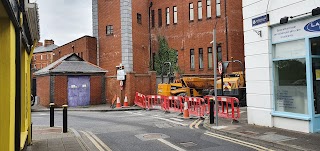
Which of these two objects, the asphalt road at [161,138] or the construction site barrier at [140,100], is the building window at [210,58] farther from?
the asphalt road at [161,138]

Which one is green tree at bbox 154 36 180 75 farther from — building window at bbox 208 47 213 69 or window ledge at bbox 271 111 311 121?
window ledge at bbox 271 111 311 121

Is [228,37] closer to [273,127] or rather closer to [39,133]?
[273,127]

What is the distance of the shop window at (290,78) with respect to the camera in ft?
30.3

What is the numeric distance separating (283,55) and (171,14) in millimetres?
23293

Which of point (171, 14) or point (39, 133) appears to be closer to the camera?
point (39, 133)

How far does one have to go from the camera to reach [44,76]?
78.4ft

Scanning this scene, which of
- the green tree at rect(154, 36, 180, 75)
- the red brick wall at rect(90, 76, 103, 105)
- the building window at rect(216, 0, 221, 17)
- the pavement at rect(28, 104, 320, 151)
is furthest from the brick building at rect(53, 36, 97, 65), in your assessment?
the pavement at rect(28, 104, 320, 151)

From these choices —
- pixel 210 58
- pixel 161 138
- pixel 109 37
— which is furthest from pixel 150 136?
pixel 109 37

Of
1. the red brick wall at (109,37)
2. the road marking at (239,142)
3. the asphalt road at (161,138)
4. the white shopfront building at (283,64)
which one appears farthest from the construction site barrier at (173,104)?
the red brick wall at (109,37)

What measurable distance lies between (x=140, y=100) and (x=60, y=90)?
667cm

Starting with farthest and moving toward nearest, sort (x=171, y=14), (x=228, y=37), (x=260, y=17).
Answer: (x=171, y=14), (x=228, y=37), (x=260, y=17)

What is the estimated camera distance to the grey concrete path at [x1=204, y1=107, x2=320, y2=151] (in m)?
7.43

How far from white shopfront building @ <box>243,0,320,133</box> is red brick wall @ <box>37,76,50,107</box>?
17167 mm

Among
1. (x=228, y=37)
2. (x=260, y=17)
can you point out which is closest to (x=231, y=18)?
(x=228, y=37)
